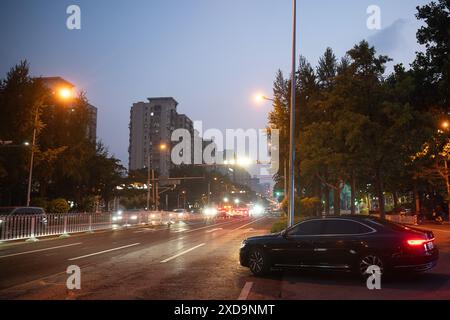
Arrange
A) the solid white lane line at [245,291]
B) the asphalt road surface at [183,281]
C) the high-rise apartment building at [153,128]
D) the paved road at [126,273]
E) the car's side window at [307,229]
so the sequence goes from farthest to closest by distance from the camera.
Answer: the high-rise apartment building at [153,128], the car's side window at [307,229], the paved road at [126,273], the asphalt road surface at [183,281], the solid white lane line at [245,291]

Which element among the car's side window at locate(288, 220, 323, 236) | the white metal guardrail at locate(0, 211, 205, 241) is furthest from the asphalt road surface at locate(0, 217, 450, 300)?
the white metal guardrail at locate(0, 211, 205, 241)

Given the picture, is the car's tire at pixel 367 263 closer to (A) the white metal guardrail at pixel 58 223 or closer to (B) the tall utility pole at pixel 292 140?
(B) the tall utility pole at pixel 292 140

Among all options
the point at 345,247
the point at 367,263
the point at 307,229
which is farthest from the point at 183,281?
the point at 367,263

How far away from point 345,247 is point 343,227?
51 centimetres

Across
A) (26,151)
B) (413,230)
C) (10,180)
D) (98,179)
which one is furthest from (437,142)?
(98,179)

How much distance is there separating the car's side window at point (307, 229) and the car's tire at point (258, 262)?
2.81ft

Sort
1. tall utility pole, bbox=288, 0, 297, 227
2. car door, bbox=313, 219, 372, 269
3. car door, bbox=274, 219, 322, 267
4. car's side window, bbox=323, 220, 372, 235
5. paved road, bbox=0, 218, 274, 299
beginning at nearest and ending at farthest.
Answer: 1. paved road, bbox=0, 218, 274, 299
2. car door, bbox=313, 219, 372, 269
3. car's side window, bbox=323, 220, 372, 235
4. car door, bbox=274, 219, 322, 267
5. tall utility pole, bbox=288, 0, 297, 227

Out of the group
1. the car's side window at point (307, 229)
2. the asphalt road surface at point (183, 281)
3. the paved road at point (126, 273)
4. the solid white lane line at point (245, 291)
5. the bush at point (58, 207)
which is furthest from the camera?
the bush at point (58, 207)

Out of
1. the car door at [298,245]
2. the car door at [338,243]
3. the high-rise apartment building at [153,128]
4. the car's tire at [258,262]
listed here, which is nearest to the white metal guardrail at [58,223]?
the car's tire at [258,262]

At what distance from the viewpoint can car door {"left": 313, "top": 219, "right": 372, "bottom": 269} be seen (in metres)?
10.6

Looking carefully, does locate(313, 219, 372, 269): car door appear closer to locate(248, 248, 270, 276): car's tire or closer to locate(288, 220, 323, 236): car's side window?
locate(288, 220, 323, 236): car's side window

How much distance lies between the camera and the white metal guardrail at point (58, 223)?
23.6m

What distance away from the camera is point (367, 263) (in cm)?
1051
